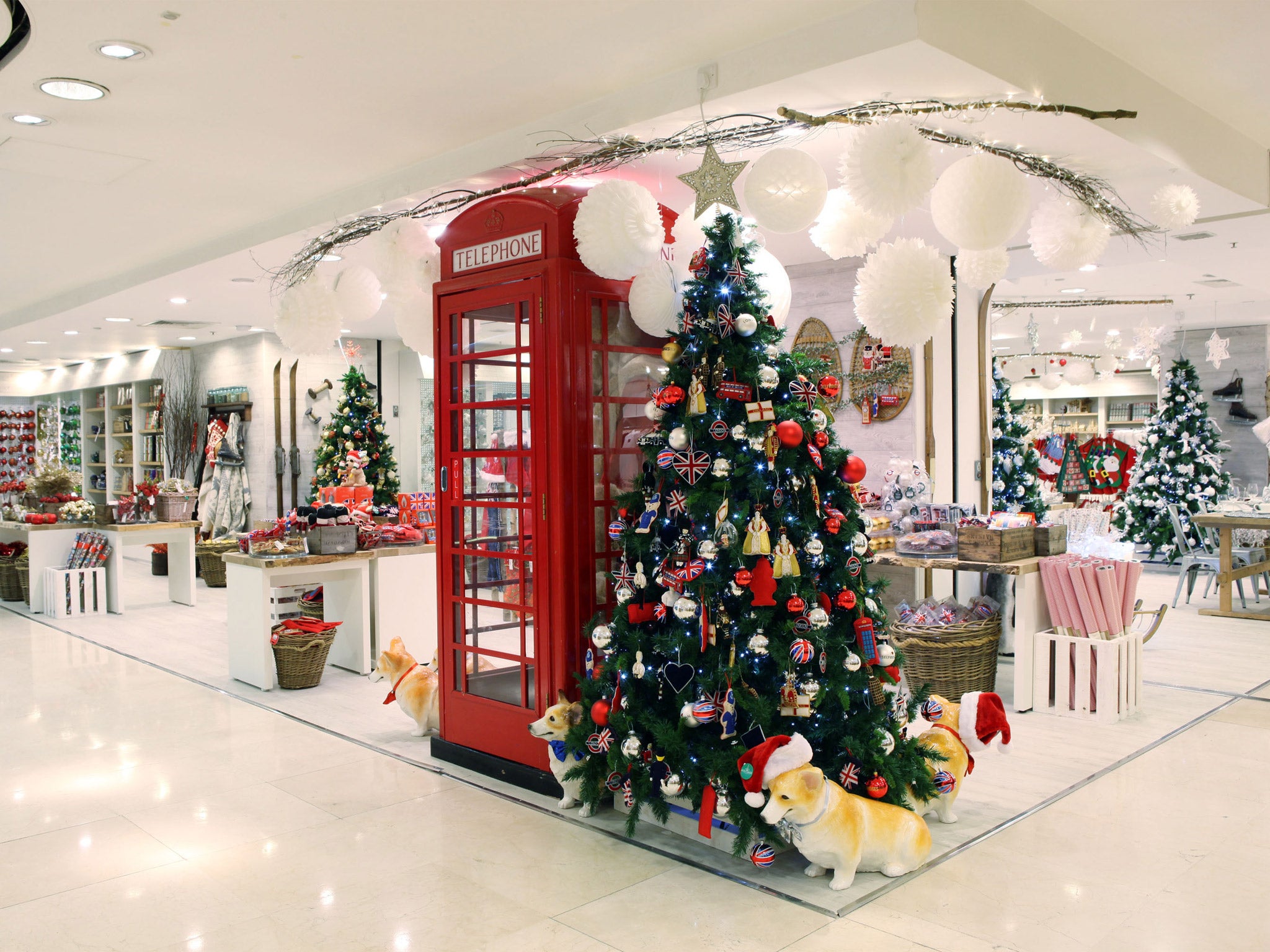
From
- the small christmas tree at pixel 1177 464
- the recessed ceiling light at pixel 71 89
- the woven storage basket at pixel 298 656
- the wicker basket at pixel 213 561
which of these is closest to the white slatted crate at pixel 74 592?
the wicker basket at pixel 213 561

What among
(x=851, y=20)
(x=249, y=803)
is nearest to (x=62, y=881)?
(x=249, y=803)

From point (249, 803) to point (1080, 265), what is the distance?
4.17m

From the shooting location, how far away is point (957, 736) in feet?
12.5

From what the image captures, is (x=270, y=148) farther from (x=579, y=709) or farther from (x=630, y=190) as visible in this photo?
(x=579, y=709)

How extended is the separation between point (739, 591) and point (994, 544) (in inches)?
95.9

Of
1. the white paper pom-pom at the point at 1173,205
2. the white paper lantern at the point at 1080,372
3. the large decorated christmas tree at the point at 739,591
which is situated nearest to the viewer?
the large decorated christmas tree at the point at 739,591

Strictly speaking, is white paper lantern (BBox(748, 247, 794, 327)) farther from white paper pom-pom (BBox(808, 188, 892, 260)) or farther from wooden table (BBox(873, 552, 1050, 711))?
wooden table (BBox(873, 552, 1050, 711))

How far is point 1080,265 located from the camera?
4.34 metres

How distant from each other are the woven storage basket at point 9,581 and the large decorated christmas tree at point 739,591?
8080mm

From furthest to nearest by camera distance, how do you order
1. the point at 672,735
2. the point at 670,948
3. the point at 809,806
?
the point at 672,735 < the point at 809,806 < the point at 670,948

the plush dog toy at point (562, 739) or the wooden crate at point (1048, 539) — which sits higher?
the wooden crate at point (1048, 539)

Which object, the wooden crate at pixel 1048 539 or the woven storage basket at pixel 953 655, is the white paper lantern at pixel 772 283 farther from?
the wooden crate at pixel 1048 539

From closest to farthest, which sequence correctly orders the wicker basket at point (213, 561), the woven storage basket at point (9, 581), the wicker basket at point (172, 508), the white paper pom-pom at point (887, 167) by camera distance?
the white paper pom-pom at point (887, 167)
the wicker basket at point (172, 508)
the woven storage basket at point (9, 581)
the wicker basket at point (213, 561)

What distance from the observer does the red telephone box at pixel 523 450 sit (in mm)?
4027
